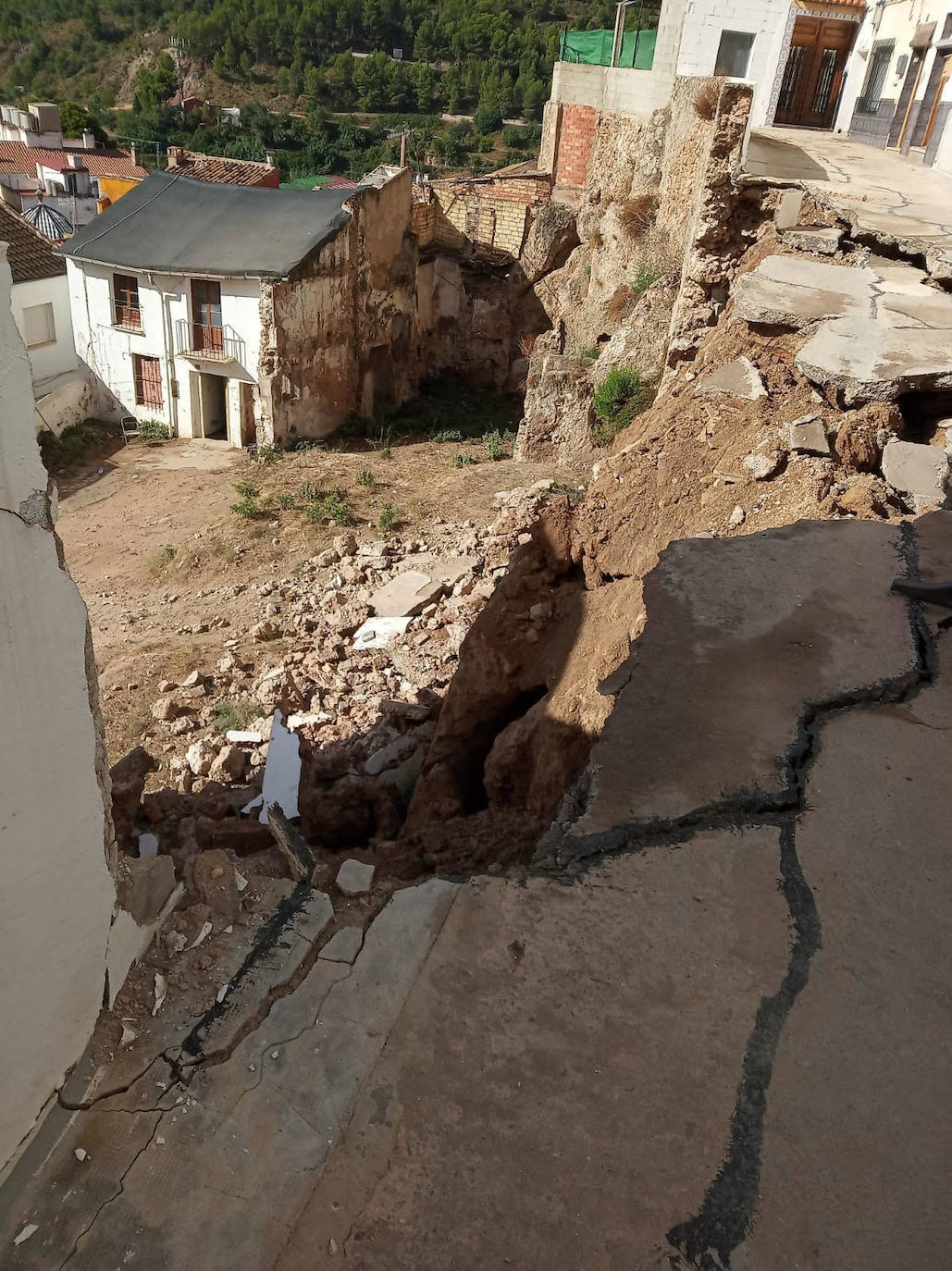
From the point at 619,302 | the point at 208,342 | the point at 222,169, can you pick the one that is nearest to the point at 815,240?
the point at 619,302

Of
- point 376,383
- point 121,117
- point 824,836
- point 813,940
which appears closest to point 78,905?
point 813,940

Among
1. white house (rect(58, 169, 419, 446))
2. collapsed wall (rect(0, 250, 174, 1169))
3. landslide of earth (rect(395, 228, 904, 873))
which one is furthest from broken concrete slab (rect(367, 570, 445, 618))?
white house (rect(58, 169, 419, 446))

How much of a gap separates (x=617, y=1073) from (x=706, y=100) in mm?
14412

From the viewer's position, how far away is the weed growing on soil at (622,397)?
13.2 meters

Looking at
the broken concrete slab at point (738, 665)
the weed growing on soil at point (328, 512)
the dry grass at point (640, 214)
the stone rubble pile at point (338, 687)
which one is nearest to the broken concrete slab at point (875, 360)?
the broken concrete slab at point (738, 665)

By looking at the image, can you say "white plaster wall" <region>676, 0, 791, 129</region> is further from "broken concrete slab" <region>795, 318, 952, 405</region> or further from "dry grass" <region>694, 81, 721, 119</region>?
"broken concrete slab" <region>795, 318, 952, 405</region>

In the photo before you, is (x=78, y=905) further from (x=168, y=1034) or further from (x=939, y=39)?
(x=939, y=39)

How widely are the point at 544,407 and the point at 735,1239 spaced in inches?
544

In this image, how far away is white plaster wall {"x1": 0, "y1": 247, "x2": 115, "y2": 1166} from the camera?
192cm

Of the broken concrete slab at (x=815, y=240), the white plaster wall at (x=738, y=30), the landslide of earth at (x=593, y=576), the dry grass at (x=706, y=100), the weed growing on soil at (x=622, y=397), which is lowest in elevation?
the weed growing on soil at (x=622, y=397)

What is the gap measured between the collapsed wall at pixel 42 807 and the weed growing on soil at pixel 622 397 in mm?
11868

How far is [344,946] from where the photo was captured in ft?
8.68

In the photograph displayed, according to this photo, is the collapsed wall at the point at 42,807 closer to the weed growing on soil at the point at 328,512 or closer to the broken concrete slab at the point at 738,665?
the broken concrete slab at the point at 738,665

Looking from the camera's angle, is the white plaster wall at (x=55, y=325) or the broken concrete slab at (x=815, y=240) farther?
the white plaster wall at (x=55, y=325)
